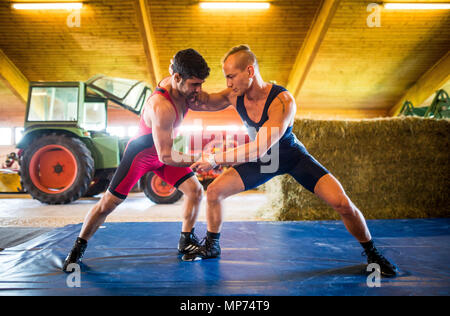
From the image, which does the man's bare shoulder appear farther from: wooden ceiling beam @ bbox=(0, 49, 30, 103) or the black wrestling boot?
wooden ceiling beam @ bbox=(0, 49, 30, 103)

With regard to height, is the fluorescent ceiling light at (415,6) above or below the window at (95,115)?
above

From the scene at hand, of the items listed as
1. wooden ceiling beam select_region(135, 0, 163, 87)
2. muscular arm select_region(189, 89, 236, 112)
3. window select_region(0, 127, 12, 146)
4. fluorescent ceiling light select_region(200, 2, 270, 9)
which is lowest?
muscular arm select_region(189, 89, 236, 112)

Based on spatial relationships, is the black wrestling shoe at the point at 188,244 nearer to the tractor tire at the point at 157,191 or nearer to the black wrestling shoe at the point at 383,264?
the black wrestling shoe at the point at 383,264

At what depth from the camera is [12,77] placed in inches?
361

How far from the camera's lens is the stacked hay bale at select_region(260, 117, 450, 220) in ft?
11.5

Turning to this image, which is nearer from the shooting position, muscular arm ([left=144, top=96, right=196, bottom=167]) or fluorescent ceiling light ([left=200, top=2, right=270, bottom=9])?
muscular arm ([left=144, top=96, right=196, bottom=167])

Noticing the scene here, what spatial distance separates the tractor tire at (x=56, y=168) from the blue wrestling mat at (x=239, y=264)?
5.73 feet

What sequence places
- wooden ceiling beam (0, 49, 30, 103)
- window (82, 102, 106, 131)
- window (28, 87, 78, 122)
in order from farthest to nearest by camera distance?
1. wooden ceiling beam (0, 49, 30, 103)
2. window (82, 102, 106, 131)
3. window (28, 87, 78, 122)

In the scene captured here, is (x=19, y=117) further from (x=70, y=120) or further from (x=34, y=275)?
(x=34, y=275)

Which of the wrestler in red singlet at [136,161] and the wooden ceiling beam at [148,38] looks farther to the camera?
the wooden ceiling beam at [148,38]

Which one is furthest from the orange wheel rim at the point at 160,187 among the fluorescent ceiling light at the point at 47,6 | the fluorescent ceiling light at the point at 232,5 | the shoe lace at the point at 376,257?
the fluorescent ceiling light at the point at 47,6

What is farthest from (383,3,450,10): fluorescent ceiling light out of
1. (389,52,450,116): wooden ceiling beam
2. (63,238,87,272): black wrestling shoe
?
(63,238,87,272): black wrestling shoe

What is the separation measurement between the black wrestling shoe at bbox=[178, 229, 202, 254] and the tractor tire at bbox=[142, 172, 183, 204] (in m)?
2.89

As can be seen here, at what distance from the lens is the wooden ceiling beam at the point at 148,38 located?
23.9 feet
